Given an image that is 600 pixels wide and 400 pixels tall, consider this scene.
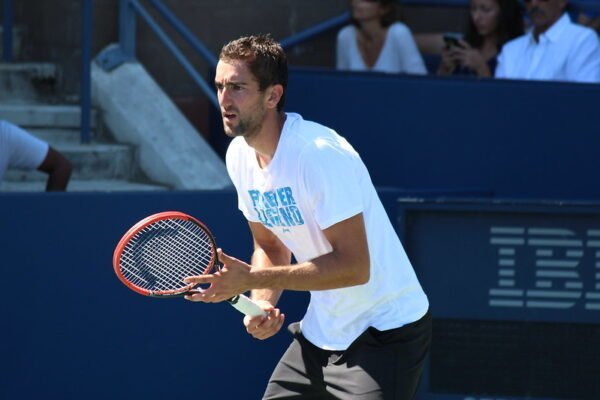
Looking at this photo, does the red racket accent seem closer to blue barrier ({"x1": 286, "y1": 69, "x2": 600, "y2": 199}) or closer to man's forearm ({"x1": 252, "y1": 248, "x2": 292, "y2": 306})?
man's forearm ({"x1": 252, "y1": 248, "x2": 292, "y2": 306})

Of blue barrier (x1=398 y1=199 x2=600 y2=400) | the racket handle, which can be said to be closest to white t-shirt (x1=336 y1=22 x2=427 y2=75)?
blue barrier (x1=398 y1=199 x2=600 y2=400)

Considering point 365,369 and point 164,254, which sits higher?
point 164,254

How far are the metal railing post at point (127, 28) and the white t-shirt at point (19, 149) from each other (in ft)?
6.11

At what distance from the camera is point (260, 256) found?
4.74 metres

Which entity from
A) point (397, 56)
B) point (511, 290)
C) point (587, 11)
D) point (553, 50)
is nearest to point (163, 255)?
point (511, 290)

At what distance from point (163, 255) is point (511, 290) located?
2.00 m

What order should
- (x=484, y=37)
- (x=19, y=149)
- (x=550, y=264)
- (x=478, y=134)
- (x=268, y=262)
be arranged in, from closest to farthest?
(x=268, y=262) → (x=550, y=264) → (x=19, y=149) → (x=478, y=134) → (x=484, y=37)

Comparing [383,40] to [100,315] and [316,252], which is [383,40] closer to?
[100,315]

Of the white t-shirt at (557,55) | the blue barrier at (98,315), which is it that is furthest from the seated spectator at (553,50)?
the blue barrier at (98,315)

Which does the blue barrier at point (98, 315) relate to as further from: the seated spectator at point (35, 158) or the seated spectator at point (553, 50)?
the seated spectator at point (553, 50)

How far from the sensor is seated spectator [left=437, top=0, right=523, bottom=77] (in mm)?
8211

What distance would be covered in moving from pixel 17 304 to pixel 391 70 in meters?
3.73

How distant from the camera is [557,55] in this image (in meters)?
7.93

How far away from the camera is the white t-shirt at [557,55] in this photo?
784 centimetres
